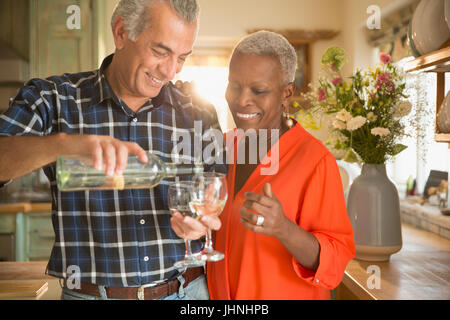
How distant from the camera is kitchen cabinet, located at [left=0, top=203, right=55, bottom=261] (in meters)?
3.01

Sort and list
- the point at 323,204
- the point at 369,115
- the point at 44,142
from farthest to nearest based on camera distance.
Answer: the point at 369,115
the point at 323,204
the point at 44,142

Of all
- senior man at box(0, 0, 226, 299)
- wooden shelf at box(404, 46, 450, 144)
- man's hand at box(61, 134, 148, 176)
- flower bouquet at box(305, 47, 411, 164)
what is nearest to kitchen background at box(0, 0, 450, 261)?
flower bouquet at box(305, 47, 411, 164)

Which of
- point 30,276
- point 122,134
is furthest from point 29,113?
point 30,276

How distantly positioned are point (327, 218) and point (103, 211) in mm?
520

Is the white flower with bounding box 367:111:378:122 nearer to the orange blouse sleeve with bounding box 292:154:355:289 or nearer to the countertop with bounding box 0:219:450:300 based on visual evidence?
the countertop with bounding box 0:219:450:300

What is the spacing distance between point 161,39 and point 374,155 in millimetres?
1082

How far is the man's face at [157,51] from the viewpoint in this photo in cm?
99

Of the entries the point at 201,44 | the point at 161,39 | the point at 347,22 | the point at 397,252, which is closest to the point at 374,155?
the point at 397,252

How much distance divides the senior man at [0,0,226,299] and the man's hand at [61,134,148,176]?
214 millimetres

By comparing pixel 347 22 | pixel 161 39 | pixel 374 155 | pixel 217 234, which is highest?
pixel 347 22

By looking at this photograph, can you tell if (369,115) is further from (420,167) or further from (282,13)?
(282,13)

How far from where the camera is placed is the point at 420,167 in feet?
9.45

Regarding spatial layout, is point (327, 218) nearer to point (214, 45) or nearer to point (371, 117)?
point (371, 117)

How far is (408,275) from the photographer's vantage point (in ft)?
5.04
